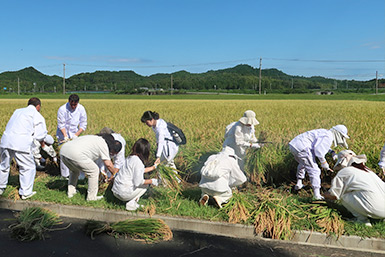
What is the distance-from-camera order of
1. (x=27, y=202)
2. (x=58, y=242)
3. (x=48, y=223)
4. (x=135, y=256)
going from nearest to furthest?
1. (x=135, y=256)
2. (x=58, y=242)
3. (x=48, y=223)
4. (x=27, y=202)

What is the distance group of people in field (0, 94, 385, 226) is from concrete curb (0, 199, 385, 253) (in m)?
0.25

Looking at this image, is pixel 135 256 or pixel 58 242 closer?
pixel 135 256

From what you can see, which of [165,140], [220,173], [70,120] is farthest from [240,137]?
[70,120]

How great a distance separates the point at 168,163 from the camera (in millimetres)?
6125

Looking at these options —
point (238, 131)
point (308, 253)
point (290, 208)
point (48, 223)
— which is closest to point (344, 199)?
point (290, 208)

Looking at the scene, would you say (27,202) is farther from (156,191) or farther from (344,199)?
(344,199)

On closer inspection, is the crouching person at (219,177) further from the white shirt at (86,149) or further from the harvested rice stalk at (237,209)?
the white shirt at (86,149)

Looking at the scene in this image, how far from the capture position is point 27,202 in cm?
514

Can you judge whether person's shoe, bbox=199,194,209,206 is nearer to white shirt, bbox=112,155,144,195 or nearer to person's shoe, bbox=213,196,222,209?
person's shoe, bbox=213,196,222,209

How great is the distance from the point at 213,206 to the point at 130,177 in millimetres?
1363

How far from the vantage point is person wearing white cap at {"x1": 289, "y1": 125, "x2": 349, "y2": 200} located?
543cm

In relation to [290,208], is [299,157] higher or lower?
higher

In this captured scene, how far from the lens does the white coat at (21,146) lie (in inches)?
207

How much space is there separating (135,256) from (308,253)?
2.07 meters
